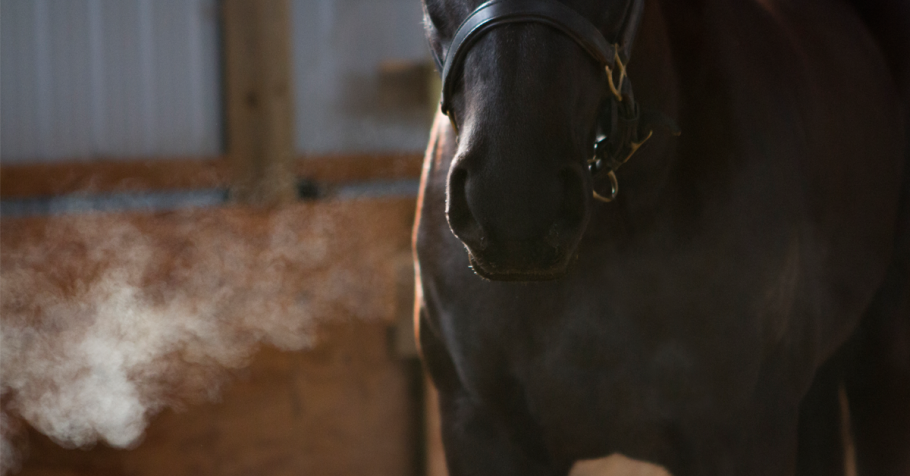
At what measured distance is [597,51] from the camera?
0.76m

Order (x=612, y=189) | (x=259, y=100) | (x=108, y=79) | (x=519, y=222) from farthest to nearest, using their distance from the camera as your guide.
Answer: (x=259, y=100) → (x=108, y=79) → (x=612, y=189) → (x=519, y=222)

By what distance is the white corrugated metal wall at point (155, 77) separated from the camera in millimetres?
1702

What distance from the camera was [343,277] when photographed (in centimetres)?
211

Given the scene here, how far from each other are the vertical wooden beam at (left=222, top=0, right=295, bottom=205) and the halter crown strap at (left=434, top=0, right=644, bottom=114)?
1.32m

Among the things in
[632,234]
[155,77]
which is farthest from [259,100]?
[632,234]

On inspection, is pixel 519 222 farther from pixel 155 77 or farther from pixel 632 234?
pixel 155 77

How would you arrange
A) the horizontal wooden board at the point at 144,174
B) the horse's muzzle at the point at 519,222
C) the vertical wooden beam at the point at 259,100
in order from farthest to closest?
the vertical wooden beam at the point at 259,100 → the horizontal wooden board at the point at 144,174 → the horse's muzzle at the point at 519,222

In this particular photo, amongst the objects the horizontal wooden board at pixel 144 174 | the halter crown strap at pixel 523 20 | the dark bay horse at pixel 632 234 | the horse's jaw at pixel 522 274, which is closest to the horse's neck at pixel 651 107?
the dark bay horse at pixel 632 234

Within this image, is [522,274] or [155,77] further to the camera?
[155,77]

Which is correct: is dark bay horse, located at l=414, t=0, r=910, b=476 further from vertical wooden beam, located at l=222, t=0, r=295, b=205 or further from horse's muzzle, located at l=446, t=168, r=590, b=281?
vertical wooden beam, located at l=222, t=0, r=295, b=205

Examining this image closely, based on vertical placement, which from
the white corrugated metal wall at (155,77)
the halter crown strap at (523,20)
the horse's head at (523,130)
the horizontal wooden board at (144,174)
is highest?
the halter crown strap at (523,20)

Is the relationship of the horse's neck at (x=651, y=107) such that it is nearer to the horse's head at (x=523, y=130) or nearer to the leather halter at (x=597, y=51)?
the leather halter at (x=597, y=51)

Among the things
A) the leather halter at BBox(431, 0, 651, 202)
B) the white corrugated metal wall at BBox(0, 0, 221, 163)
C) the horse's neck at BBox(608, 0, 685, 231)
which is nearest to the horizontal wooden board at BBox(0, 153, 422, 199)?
the white corrugated metal wall at BBox(0, 0, 221, 163)

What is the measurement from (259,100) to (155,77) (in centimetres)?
24
